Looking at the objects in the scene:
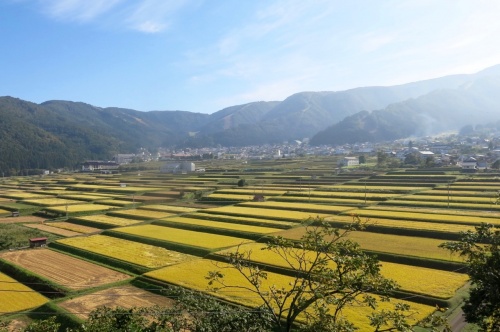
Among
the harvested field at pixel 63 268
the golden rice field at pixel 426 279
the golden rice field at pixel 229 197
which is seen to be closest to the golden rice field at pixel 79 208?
the golden rice field at pixel 229 197

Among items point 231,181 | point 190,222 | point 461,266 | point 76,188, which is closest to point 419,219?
point 461,266

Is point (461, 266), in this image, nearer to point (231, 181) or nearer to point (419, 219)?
point (419, 219)

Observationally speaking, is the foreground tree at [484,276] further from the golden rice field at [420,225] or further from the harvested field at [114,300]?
the golden rice field at [420,225]

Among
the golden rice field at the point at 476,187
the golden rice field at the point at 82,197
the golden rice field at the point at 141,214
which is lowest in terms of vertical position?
the golden rice field at the point at 476,187

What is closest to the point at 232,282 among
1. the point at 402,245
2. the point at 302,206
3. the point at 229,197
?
the point at 402,245

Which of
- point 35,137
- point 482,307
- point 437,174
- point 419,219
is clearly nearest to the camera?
point 482,307

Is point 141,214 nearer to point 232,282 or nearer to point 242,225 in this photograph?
point 242,225

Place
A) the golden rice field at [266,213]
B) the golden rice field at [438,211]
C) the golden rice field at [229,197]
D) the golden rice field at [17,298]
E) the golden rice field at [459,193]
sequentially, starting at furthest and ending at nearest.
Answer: the golden rice field at [229,197] < the golden rice field at [459,193] < the golden rice field at [266,213] < the golden rice field at [438,211] < the golden rice field at [17,298]
